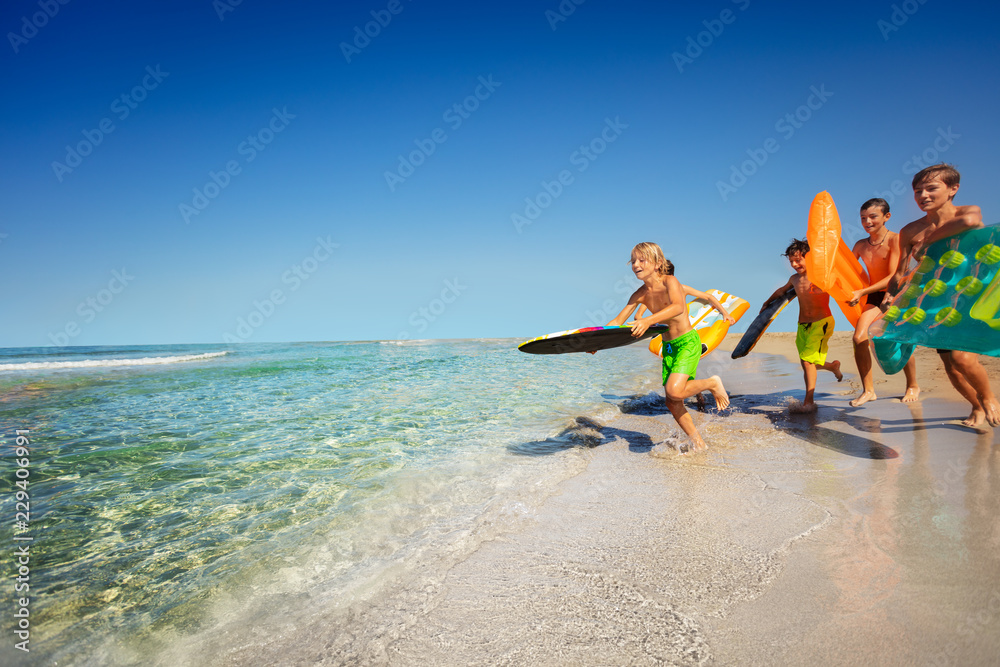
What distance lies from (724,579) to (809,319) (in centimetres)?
529

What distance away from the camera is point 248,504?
3682 millimetres

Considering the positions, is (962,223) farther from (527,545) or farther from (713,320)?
(527,545)

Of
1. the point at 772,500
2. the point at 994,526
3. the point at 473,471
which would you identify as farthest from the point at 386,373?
the point at 994,526

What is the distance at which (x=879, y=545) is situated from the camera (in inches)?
93.2

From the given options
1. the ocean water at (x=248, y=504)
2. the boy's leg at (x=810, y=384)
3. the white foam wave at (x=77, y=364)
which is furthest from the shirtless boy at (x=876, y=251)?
the white foam wave at (x=77, y=364)

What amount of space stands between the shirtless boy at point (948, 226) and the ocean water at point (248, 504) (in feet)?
10.9

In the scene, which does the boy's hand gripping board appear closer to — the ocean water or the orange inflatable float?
the orange inflatable float

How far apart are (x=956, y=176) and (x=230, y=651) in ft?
19.4

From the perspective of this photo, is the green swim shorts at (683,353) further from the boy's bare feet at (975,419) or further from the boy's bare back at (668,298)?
the boy's bare feet at (975,419)

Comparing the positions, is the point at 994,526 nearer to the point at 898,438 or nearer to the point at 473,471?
the point at 898,438

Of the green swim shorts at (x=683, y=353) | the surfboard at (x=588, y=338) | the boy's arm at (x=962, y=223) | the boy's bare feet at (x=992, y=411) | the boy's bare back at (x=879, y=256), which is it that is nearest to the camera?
the boy's arm at (x=962, y=223)

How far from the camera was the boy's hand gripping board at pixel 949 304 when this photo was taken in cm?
385

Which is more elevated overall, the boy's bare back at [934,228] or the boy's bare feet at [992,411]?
the boy's bare back at [934,228]

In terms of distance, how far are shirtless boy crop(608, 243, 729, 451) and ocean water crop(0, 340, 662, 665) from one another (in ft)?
3.44
